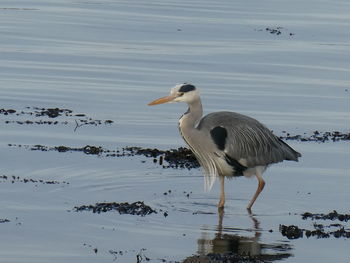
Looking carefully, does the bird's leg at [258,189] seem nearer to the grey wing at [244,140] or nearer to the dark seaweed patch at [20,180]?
the grey wing at [244,140]

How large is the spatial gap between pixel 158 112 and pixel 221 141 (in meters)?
5.04

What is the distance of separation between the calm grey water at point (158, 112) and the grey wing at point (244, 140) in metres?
0.43

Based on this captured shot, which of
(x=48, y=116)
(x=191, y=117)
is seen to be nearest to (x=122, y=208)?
(x=191, y=117)

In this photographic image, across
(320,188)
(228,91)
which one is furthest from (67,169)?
(228,91)

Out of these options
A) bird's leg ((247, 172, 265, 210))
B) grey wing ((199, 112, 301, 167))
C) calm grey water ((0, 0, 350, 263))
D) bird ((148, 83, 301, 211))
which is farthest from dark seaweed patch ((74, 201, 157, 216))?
grey wing ((199, 112, 301, 167))

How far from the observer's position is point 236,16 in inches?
1271

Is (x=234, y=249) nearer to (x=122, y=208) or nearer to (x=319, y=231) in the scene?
(x=319, y=231)

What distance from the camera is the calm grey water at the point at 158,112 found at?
10977mm

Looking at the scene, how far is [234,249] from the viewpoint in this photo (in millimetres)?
10719

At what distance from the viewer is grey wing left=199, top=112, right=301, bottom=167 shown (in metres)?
13.1

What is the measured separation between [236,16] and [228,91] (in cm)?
1247

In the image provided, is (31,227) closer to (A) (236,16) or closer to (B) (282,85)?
(B) (282,85)

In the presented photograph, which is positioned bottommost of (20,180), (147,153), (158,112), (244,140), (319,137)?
(20,180)

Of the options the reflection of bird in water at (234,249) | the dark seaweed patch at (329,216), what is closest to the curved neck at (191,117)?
the dark seaweed patch at (329,216)
